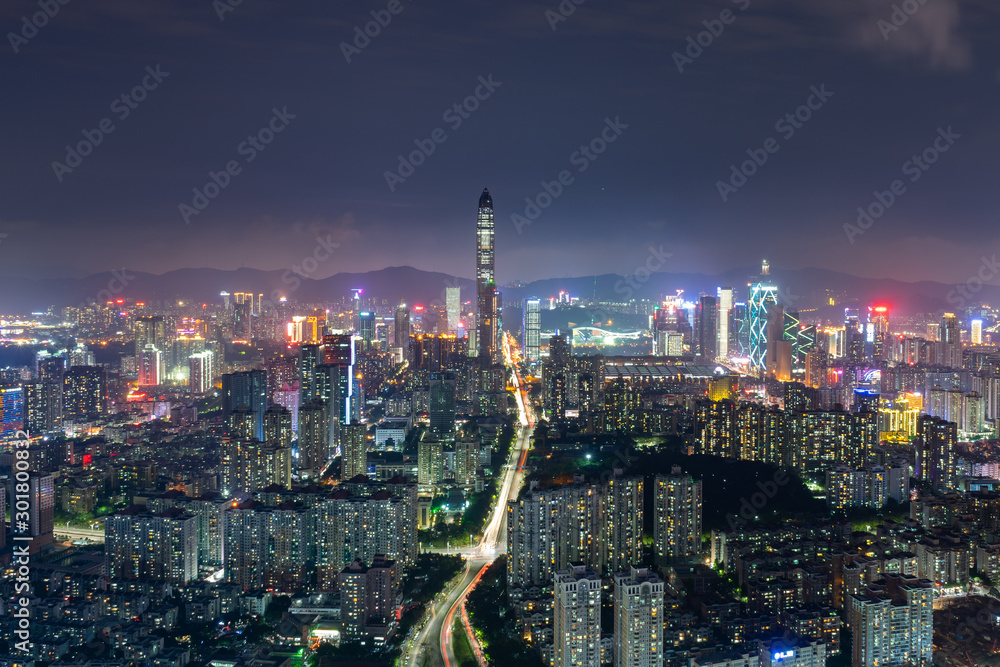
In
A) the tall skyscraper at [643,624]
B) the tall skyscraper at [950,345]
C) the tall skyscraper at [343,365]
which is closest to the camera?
the tall skyscraper at [643,624]

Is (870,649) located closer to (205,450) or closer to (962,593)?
(962,593)

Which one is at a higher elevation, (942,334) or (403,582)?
(942,334)

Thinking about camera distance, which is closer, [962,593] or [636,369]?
[962,593]

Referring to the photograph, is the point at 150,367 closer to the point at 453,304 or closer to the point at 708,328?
the point at 453,304

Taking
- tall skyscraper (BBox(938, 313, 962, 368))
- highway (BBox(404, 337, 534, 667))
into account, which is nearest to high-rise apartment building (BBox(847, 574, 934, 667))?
highway (BBox(404, 337, 534, 667))

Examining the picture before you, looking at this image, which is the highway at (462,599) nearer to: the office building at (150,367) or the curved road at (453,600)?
the curved road at (453,600)

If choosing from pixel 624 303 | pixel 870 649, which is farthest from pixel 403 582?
pixel 624 303
